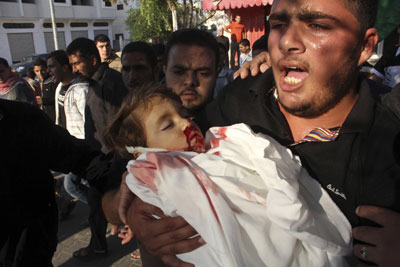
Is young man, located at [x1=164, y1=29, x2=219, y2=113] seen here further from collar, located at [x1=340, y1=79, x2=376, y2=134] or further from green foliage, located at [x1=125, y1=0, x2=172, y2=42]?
green foliage, located at [x1=125, y1=0, x2=172, y2=42]

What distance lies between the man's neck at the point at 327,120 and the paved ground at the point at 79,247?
268 centimetres

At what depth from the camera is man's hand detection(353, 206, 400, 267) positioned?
1085 mm

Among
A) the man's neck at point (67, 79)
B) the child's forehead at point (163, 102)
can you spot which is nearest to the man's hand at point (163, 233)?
the child's forehead at point (163, 102)

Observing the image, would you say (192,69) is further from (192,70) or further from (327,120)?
(327,120)

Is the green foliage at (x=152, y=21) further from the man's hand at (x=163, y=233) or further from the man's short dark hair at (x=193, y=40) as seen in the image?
the man's hand at (x=163, y=233)


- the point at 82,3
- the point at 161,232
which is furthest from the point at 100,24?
the point at 161,232

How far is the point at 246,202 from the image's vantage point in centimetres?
119

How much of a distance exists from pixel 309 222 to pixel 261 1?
10910 millimetres

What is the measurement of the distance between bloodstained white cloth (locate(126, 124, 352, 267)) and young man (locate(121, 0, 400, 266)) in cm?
10

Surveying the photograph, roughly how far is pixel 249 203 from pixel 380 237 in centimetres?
49

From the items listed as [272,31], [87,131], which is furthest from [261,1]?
[272,31]

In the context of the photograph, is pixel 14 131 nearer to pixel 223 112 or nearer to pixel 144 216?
pixel 144 216

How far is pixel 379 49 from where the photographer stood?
7.71 metres

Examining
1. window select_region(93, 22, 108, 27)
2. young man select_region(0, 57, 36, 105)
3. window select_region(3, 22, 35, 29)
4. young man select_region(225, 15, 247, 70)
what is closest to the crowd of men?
young man select_region(0, 57, 36, 105)
